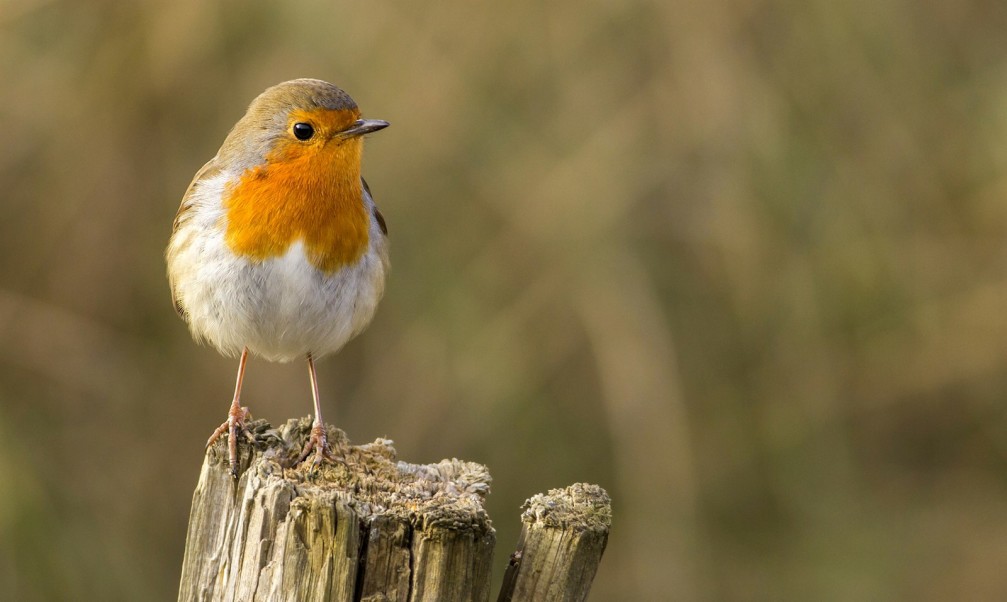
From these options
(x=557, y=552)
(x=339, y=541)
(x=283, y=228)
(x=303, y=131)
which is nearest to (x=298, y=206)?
(x=283, y=228)

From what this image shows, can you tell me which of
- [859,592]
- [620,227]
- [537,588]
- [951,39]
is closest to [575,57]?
[620,227]

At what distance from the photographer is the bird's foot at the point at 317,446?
2791 mm

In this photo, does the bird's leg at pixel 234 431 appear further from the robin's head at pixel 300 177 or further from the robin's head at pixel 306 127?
the robin's head at pixel 306 127

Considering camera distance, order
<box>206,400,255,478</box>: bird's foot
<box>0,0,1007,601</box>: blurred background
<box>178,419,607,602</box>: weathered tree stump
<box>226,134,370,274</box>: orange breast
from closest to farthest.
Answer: <box>178,419,607,602</box>: weathered tree stump, <box>206,400,255,478</box>: bird's foot, <box>226,134,370,274</box>: orange breast, <box>0,0,1007,601</box>: blurred background

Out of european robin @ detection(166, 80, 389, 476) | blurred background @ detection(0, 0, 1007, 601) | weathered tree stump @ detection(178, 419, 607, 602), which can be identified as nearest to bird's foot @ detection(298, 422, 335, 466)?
weathered tree stump @ detection(178, 419, 607, 602)

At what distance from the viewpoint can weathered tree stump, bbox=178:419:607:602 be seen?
2312mm

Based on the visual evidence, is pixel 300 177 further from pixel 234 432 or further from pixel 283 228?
pixel 234 432

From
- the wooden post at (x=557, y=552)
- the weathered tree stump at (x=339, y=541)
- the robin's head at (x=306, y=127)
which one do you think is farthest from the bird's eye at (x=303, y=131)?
the wooden post at (x=557, y=552)

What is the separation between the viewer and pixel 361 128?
3.49 m

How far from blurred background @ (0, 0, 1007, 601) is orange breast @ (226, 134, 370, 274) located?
1884 mm

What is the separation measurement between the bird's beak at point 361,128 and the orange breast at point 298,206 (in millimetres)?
34

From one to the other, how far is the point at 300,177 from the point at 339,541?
1.43 meters

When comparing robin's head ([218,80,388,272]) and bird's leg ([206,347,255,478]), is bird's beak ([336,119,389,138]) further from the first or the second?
bird's leg ([206,347,255,478])

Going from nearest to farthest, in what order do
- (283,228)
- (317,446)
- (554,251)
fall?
(317,446), (283,228), (554,251)
